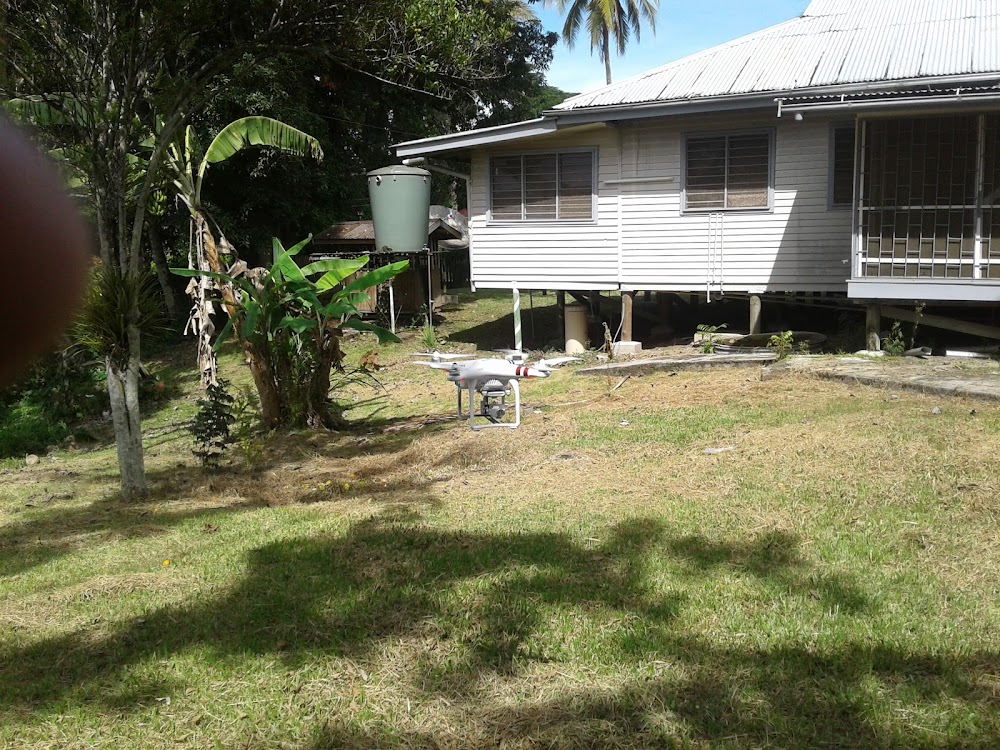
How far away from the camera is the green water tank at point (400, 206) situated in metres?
20.1

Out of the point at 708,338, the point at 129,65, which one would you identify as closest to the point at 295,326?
the point at 129,65

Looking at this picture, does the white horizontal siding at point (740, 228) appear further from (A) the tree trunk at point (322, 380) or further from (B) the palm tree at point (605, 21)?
(B) the palm tree at point (605, 21)

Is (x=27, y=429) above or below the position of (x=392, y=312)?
below

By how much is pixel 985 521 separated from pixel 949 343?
9185 mm

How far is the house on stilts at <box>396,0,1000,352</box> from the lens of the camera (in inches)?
506

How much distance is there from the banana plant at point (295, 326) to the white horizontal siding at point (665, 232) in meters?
6.38

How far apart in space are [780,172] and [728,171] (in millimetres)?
852

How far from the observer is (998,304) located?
13.2m

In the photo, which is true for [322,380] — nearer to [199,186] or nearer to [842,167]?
[199,186]

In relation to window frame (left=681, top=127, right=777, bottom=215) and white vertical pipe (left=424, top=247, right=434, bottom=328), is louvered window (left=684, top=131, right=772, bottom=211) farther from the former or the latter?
white vertical pipe (left=424, top=247, right=434, bottom=328)

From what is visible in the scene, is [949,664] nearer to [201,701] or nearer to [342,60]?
[201,701]

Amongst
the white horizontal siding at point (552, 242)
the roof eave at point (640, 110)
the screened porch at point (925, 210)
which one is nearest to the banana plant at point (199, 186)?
the roof eave at point (640, 110)

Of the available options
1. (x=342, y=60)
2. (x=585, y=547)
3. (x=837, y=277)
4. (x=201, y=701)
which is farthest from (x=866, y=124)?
(x=201, y=701)

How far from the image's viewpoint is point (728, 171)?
15312mm
